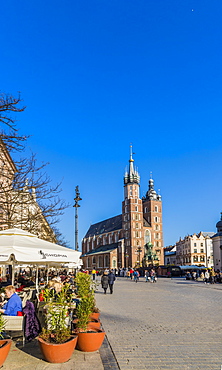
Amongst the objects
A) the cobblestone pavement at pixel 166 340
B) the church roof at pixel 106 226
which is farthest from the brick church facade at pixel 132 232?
the cobblestone pavement at pixel 166 340

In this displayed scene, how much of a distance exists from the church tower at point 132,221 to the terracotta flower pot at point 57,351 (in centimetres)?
10529

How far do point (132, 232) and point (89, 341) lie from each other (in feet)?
361

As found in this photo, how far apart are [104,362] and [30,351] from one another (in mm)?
1696

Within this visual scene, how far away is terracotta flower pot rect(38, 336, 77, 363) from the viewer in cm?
627

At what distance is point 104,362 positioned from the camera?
6566mm

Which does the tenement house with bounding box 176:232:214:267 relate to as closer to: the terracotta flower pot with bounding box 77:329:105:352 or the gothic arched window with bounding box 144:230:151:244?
the gothic arched window with bounding box 144:230:151:244

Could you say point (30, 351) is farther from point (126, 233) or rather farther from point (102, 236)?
point (102, 236)

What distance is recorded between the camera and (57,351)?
6281 mm

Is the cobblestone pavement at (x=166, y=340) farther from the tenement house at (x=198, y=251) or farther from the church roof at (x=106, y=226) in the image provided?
the church roof at (x=106, y=226)

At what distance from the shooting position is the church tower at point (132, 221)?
114188 mm

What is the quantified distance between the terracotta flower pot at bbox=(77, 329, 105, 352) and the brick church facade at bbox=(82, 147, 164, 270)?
99.7m

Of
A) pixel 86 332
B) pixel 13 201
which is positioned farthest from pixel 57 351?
pixel 13 201

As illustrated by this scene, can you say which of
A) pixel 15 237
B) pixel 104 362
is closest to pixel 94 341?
pixel 104 362

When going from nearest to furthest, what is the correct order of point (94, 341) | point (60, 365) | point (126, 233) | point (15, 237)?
point (60, 365) → point (94, 341) → point (15, 237) → point (126, 233)
